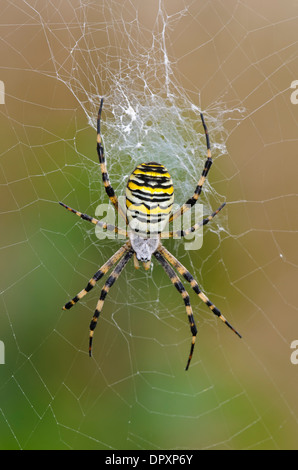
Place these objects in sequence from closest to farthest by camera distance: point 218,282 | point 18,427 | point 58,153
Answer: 1. point 18,427
2. point 58,153
3. point 218,282

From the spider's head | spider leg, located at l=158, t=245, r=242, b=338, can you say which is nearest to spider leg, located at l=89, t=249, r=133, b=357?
the spider's head

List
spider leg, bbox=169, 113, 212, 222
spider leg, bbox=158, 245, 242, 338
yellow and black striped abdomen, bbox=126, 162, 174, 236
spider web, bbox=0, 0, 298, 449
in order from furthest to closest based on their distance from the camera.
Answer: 1. spider leg, bbox=158, 245, 242, 338
2. spider web, bbox=0, 0, 298, 449
3. spider leg, bbox=169, 113, 212, 222
4. yellow and black striped abdomen, bbox=126, 162, 174, 236

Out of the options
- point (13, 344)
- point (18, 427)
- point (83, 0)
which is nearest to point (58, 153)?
point (83, 0)

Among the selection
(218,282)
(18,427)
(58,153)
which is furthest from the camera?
(218,282)

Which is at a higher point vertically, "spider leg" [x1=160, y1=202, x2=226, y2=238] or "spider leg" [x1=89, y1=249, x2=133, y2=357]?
"spider leg" [x1=160, y1=202, x2=226, y2=238]

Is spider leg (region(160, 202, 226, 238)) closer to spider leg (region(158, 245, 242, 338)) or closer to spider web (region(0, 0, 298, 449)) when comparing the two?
spider leg (region(158, 245, 242, 338))

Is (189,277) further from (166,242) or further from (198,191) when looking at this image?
(198,191)
